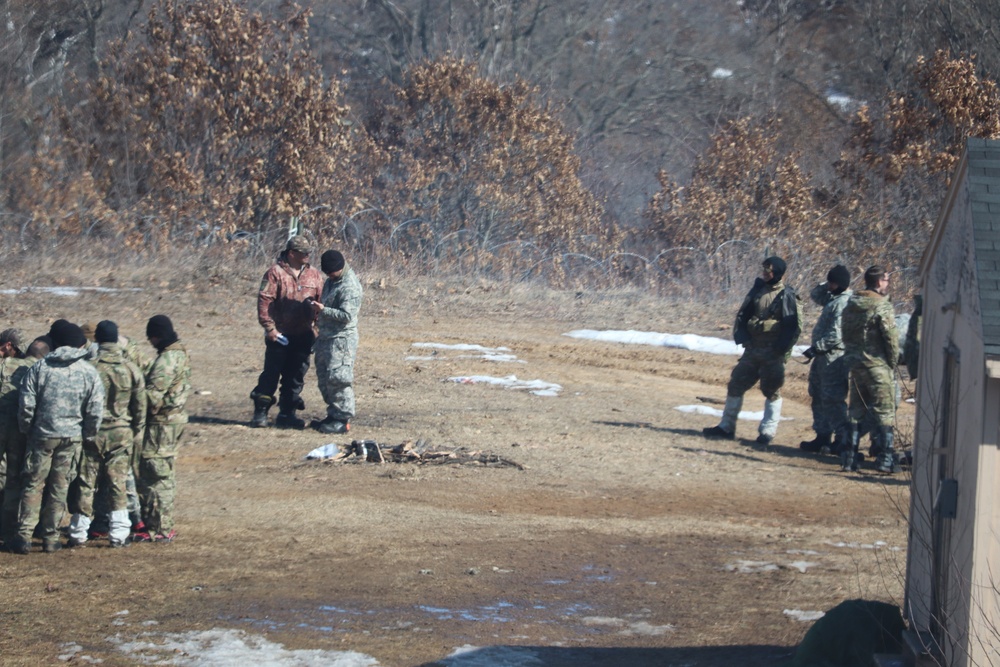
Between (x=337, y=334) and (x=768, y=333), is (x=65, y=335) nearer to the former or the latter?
(x=337, y=334)

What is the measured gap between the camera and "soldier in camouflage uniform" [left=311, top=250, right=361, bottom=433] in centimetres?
1169

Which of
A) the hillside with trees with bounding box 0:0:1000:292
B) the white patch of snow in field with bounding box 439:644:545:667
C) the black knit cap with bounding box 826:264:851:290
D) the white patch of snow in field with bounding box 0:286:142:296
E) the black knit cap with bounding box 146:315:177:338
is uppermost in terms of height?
the hillside with trees with bounding box 0:0:1000:292

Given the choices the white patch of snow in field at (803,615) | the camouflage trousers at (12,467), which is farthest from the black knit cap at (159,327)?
the white patch of snow in field at (803,615)

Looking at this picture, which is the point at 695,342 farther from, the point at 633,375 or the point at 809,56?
the point at 809,56

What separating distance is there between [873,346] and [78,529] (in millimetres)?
7191

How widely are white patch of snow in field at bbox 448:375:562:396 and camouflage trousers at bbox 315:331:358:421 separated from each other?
3.42 meters

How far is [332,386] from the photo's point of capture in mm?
12000

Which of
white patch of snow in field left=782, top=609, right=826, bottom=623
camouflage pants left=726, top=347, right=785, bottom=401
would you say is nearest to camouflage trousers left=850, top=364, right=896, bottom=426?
camouflage pants left=726, top=347, right=785, bottom=401

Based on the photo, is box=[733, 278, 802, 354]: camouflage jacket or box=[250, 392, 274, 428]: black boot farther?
box=[250, 392, 274, 428]: black boot

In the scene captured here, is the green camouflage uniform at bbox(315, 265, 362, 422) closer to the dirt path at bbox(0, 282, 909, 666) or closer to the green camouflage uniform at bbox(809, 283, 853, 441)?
the dirt path at bbox(0, 282, 909, 666)

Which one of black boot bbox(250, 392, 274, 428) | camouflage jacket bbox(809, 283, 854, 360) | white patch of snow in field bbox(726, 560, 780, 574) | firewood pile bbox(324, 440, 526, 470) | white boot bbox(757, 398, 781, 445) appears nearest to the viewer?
white patch of snow in field bbox(726, 560, 780, 574)

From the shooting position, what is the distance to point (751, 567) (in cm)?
848

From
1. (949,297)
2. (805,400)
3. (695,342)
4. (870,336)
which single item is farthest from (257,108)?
(949,297)

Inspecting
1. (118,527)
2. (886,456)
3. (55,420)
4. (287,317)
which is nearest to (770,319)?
(886,456)
